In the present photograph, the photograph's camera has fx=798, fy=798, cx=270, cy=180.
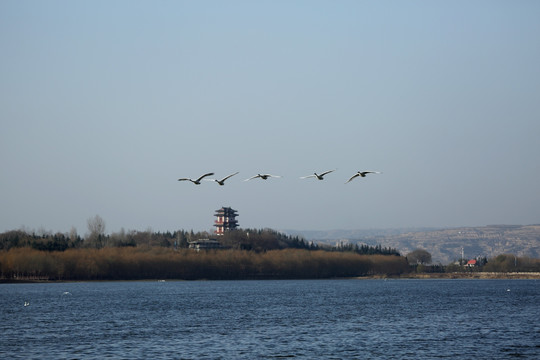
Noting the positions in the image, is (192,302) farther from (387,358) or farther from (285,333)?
(387,358)

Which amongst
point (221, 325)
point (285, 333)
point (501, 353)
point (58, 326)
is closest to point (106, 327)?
point (58, 326)

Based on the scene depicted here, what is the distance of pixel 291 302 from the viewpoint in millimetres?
144375

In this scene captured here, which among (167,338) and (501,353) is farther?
(167,338)

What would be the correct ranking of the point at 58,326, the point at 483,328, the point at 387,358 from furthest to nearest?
the point at 58,326, the point at 483,328, the point at 387,358

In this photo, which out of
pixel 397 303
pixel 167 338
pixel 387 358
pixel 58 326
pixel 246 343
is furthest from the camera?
pixel 397 303

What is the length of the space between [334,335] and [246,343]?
36.8 feet

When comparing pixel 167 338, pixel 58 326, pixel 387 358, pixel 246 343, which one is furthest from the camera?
pixel 58 326

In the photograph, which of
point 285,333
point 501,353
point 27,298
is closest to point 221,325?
point 285,333

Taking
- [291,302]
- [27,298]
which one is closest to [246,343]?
[291,302]

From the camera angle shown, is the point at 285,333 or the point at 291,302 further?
the point at 291,302

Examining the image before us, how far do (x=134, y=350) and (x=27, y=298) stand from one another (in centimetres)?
9988

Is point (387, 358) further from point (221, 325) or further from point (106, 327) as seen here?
point (106, 327)

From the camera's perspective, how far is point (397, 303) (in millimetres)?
140875

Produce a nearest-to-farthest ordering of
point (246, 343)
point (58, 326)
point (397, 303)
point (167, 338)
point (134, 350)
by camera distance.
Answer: point (134, 350) < point (246, 343) < point (167, 338) < point (58, 326) < point (397, 303)
